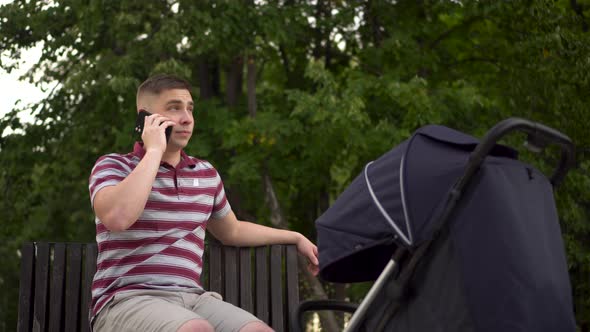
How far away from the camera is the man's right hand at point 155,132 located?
3.68 metres

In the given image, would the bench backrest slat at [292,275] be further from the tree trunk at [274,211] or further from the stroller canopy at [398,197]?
the tree trunk at [274,211]

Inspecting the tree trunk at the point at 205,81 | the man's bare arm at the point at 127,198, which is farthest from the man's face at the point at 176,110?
the tree trunk at the point at 205,81

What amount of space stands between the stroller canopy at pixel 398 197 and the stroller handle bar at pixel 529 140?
109 millimetres

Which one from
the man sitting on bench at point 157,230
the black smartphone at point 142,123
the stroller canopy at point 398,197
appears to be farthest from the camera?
the black smartphone at point 142,123

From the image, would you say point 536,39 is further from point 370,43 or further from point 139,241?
point 139,241

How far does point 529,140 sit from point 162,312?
66.7 inches

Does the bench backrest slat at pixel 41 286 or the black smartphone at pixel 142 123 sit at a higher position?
the black smartphone at pixel 142 123

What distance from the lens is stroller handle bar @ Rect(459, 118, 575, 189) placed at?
105 inches

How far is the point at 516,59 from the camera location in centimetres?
1115

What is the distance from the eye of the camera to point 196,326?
3.41 metres

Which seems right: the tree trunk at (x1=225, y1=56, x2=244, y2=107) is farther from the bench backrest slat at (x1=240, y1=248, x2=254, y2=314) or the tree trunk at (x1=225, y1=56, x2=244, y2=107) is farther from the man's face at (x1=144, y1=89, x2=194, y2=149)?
the man's face at (x1=144, y1=89, x2=194, y2=149)

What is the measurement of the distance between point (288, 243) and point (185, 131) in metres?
0.98

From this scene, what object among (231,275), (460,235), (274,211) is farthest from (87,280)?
(274,211)

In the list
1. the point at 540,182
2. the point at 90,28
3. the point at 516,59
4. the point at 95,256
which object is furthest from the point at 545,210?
the point at 90,28
